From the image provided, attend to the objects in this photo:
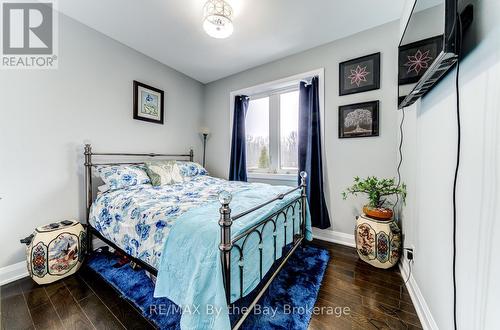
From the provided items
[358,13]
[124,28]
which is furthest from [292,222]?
[124,28]

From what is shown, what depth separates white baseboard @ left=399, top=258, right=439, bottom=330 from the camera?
46.9 inches

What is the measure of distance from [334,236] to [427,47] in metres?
2.17

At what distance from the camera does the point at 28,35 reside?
188 centimetres

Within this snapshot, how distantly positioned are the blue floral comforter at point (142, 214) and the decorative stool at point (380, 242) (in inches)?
61.8

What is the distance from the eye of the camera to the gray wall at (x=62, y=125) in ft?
5.69

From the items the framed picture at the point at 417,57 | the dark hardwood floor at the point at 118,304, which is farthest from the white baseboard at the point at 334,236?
the framed picture at the point at 417,57

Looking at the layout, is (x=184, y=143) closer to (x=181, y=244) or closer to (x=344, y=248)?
(x=181, y=244)

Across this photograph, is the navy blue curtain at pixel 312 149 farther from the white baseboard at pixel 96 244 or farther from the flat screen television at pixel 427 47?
the flat screen television at pixel 427 47

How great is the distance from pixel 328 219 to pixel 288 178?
82 cm

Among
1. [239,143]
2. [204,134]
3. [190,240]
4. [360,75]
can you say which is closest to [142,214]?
[190,240]

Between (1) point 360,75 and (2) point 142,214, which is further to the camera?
(1) point 360,75

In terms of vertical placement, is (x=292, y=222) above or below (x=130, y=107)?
below

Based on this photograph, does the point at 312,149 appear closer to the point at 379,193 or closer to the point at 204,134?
the point at 379,193

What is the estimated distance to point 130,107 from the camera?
2.63 metres
